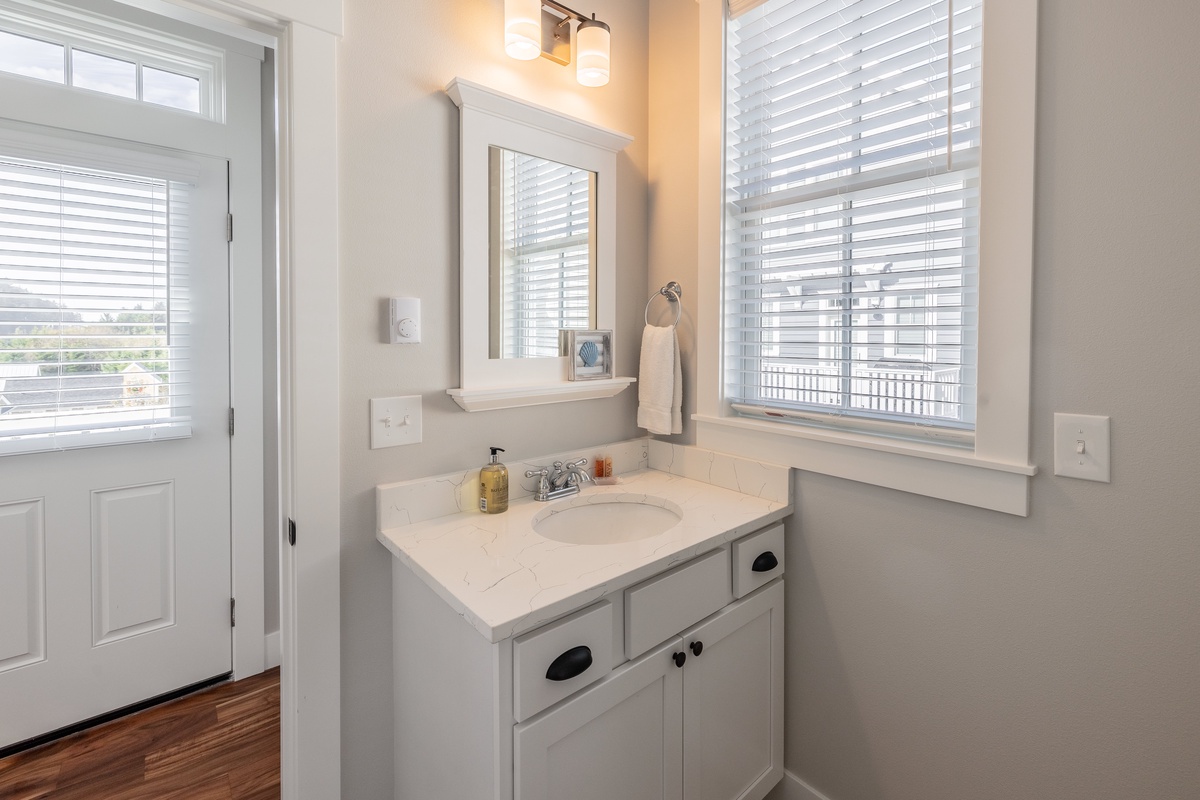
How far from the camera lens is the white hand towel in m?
1.71

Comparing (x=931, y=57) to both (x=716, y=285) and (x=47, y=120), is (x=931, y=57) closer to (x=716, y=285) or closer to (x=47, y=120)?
(x=716, y=285)

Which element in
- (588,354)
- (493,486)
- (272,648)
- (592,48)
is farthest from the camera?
(272,648)

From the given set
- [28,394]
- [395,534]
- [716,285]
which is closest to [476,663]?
[395,534]

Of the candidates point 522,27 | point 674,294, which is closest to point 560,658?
point 674,294

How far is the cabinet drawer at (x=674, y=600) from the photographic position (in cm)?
111

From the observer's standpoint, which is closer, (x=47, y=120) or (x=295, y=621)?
(x=295, y=621)

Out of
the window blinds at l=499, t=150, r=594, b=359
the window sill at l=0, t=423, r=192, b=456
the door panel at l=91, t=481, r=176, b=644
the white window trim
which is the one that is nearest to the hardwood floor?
the door panel at l=91, t=481, r=176, b=644

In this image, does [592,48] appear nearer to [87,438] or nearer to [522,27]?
[522,27]

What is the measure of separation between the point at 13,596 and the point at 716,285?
7.69 feet

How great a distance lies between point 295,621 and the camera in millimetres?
1233

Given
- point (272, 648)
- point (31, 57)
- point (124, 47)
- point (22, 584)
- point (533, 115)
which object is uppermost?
point (124, 47)

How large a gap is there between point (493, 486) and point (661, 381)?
0.61 meters

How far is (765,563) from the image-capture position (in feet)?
4.70

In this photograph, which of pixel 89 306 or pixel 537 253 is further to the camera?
pixel 89 306
